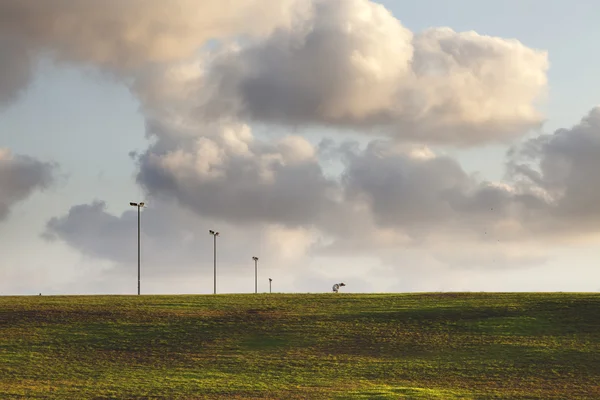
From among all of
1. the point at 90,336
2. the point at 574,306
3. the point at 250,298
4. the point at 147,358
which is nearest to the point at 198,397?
the point at 147,358

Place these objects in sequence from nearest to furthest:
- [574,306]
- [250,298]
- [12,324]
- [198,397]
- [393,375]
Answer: [198,397]
[393,375]
[12,324]
[574,306]
[250,298]

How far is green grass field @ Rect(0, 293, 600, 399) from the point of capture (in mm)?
46969

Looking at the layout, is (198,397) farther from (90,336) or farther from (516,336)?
(516,336)

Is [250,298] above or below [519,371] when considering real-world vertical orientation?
above

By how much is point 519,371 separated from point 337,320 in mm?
17440

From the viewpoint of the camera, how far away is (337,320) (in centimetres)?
6525

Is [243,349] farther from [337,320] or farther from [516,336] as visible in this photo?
[516,336]

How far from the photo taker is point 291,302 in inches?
2916

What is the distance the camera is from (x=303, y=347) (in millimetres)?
56938

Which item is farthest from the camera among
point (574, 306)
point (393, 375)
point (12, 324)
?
point (574, 306)

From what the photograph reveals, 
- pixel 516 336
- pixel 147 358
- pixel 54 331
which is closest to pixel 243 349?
pixel 147 358

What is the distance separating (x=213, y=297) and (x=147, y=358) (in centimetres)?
2463

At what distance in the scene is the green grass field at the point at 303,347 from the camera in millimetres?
46969

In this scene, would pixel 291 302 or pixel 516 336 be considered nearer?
pixel 516 336
